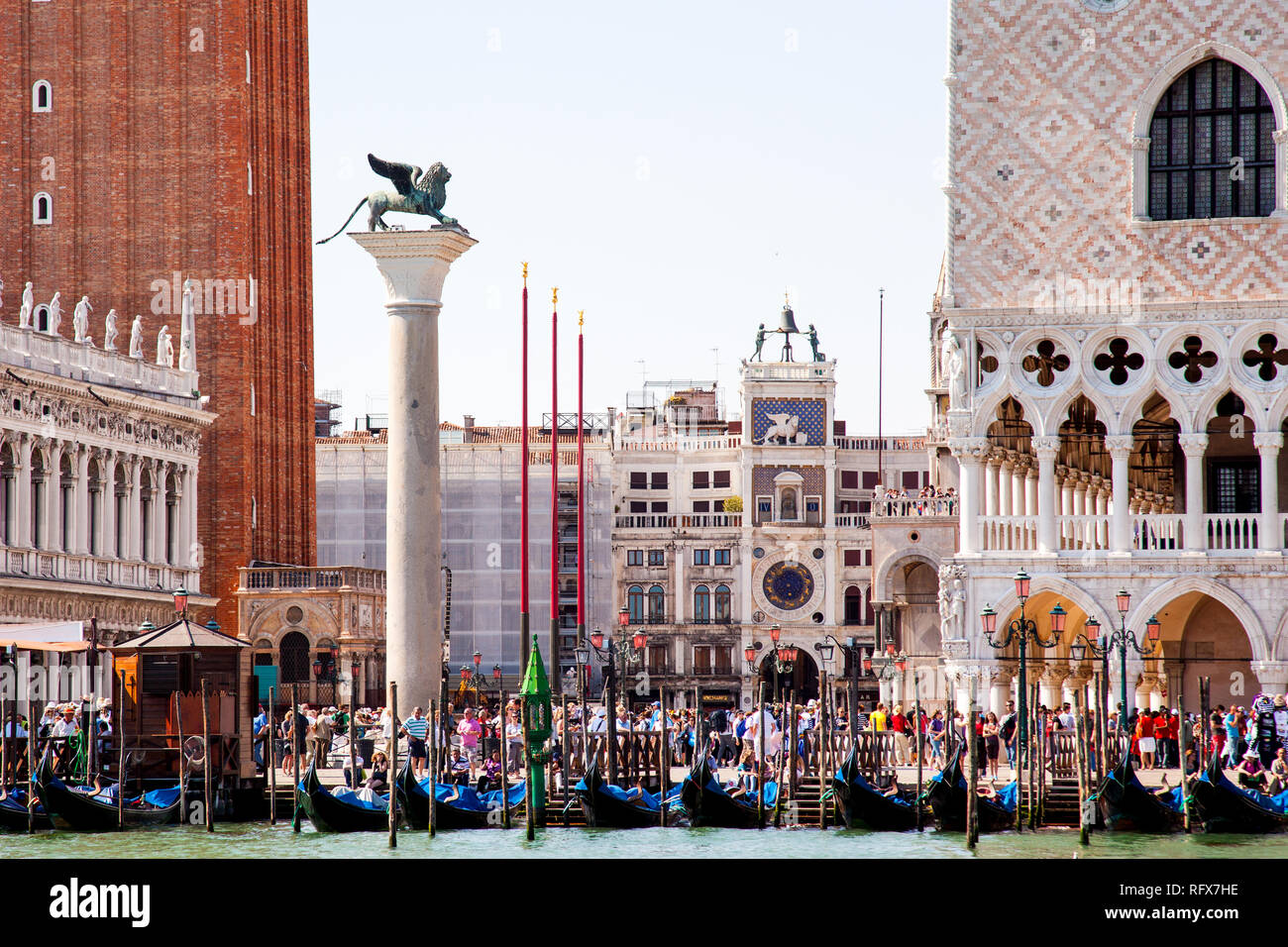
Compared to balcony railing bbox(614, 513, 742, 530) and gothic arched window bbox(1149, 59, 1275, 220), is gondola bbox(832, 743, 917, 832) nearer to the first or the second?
gothic arched window bbox(1149, 59, 1275, 220)

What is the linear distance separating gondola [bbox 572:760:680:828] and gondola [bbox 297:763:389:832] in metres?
2.31

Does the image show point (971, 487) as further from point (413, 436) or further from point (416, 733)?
point (416, 733)

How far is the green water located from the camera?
24.4 m

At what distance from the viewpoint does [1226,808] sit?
83.6 feet

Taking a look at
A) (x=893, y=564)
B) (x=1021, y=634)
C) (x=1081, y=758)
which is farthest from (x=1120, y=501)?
(x=893, y=564)

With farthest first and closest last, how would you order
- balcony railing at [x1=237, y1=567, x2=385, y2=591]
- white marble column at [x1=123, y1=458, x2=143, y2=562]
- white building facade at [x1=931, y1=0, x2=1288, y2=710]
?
balcony railing at [x1=237, y1=567, x2=385, y2=591]
white marble column at [x1=123, y1=458, x2=143, y2=562]
white building facade at [x1=931, y1=0, x2=1288, y2=710]

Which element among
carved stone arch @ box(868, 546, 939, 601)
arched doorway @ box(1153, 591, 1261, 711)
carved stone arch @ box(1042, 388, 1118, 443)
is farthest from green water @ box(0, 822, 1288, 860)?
carved stone arch @ box(868, 546, 939, 601)

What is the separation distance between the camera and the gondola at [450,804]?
2697cm

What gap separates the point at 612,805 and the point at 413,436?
5332 mm

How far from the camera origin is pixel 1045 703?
3459cm

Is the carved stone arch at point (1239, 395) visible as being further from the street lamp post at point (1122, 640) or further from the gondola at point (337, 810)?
the gondola at point (337, 810)

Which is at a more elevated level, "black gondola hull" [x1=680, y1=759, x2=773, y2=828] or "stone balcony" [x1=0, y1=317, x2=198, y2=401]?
"stone balcony" [x1=0, y1=317, x2=198, y2=401]

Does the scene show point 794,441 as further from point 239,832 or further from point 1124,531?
point 239,832
